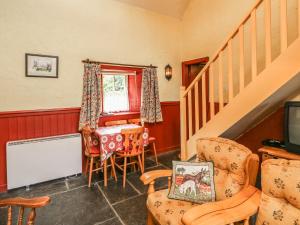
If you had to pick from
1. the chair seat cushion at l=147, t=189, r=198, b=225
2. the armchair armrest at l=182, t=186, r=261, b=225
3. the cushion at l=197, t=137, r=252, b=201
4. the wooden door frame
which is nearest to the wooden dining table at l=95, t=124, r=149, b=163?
the chair seat cushion at l=147, t=189, r=198, b=225

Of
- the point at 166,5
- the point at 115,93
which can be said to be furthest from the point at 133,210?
the point at 166,5

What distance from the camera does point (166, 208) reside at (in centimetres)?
151

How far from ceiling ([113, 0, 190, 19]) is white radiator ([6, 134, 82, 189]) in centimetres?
→ 287

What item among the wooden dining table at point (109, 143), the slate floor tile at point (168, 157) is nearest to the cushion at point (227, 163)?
the wooden dining table at point (109, 143)

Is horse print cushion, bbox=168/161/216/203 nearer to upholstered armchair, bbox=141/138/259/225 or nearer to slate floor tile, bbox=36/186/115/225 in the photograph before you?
upholstered armchair, bbox=141/138/259/225

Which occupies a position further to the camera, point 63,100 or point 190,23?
point 190,23

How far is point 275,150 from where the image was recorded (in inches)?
93.5

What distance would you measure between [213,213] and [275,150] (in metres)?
1.65

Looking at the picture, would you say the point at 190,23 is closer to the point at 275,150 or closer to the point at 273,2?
the point at 273,2

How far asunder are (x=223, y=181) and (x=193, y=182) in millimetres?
253

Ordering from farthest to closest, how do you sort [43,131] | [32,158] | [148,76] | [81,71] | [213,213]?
[148,76], [81,71], [43,131], [32,158], [213,213]

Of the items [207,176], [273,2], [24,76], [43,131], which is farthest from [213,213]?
[273,2]

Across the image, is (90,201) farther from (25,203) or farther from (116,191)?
(25,203)

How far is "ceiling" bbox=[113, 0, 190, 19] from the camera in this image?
3918 mm
